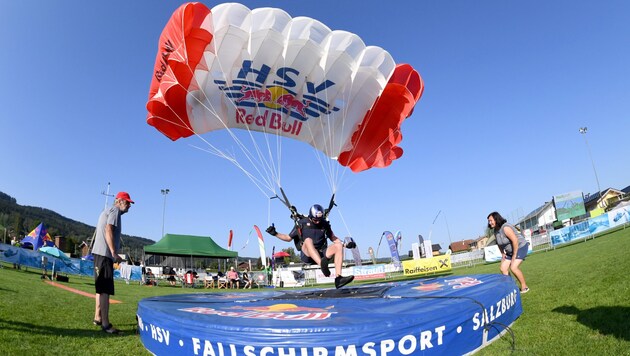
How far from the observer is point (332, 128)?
873 centimetres

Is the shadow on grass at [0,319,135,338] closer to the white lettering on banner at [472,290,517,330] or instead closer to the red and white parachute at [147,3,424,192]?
the white lettering on banner at [472,290,517,330]

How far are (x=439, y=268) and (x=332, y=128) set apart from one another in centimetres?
1402

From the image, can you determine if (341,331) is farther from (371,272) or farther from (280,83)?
(371,272)

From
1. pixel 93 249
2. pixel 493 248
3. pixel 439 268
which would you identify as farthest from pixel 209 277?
pixel 93 249

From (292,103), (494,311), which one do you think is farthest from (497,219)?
(292,103)

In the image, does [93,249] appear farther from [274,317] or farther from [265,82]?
[265,82]

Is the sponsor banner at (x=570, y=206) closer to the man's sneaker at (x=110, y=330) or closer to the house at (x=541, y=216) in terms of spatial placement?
the house at (x=541, y=216)

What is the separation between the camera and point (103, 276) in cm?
411

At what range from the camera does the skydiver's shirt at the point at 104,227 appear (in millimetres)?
4207

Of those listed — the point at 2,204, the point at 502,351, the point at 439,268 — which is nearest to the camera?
the point at 502,351

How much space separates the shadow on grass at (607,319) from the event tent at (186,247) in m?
22.3

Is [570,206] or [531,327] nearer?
[531,327]

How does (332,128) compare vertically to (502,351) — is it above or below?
above

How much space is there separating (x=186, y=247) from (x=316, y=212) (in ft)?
67.9
